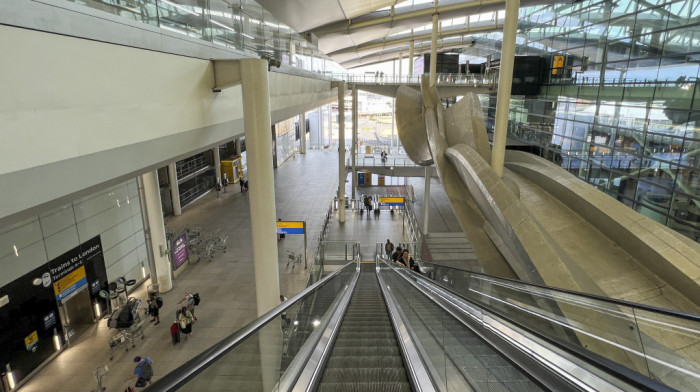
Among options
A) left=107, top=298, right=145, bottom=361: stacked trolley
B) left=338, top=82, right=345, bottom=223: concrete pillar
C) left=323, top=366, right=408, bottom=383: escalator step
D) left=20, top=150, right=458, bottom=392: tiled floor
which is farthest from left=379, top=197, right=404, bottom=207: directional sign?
left=323, top=366, right=408, bottom=383: escalator step

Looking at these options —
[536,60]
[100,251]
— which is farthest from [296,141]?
[100,251]

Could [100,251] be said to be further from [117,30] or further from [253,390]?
[253,390]

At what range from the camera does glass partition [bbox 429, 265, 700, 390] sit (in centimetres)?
203

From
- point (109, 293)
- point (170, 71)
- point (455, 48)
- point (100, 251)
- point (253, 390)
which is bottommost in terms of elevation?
point (109, 293)

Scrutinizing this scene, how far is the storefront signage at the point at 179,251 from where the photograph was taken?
42.4ft

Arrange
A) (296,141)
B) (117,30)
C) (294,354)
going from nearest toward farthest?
1. (294,354)
2. (117,30)
3. (296,141)

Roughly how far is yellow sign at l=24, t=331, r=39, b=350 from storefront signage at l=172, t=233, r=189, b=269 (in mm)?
4401

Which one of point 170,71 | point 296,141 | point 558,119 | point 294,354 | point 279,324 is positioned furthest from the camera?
point 296,141

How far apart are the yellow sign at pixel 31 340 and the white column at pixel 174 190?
36.1ft

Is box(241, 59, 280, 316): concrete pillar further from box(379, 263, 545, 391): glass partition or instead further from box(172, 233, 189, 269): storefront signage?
box(172, 233, 189, 269): storefront signage

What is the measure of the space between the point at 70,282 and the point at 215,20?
26.5 feet

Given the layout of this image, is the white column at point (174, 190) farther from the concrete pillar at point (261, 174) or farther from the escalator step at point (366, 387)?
the escalator step at point (366, 387)

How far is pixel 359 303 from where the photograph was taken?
305 inches

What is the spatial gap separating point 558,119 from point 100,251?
64.6ft
